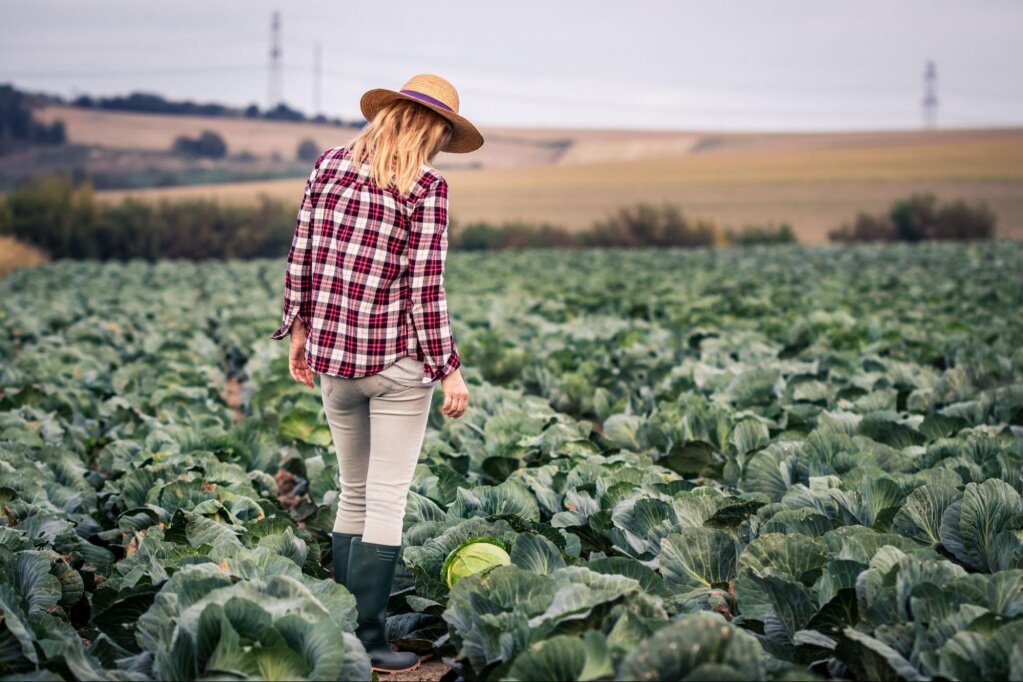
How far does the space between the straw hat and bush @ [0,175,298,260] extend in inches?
1542

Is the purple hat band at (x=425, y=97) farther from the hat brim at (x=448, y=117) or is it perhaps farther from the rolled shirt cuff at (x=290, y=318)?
the rolled shirt cuff at (x=290, y=318)

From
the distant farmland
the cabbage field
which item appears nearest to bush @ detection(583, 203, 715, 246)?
the distant farmland

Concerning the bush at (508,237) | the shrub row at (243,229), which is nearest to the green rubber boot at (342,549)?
the shrub row at (243,229)

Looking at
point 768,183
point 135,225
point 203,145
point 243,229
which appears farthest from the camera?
point 203,145

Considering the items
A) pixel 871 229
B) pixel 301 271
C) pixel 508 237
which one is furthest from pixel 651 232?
pixel 301 271

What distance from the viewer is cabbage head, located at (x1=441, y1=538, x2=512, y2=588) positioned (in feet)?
11.7

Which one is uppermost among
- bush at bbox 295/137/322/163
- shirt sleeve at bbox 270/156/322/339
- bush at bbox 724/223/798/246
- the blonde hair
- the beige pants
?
bush at bbox 295/137/322/163

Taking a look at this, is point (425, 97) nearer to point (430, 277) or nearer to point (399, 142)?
point (399, 142)

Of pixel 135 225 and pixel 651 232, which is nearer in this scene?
pixel 135 225

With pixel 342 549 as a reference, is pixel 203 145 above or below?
above

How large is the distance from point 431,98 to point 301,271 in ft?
2.43

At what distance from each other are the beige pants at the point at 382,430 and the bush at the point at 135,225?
39080 millimetres

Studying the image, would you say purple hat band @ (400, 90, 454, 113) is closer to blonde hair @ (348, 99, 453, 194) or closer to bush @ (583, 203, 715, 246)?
blonde hair @ (348, 99, 453, 194)

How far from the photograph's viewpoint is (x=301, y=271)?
3.49m
